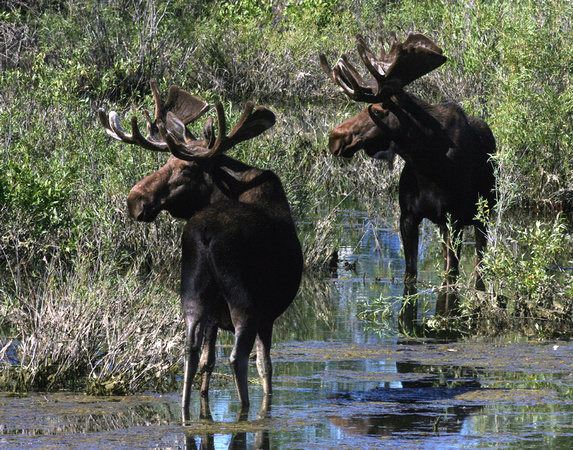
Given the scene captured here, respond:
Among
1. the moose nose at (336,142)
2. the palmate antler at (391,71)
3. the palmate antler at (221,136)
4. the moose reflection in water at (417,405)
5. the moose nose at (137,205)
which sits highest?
the palmate antler at (391,71)

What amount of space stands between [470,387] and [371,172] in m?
11.2

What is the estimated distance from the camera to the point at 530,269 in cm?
1055

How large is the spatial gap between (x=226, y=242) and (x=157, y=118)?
5.66 ft

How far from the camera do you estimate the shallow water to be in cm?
688

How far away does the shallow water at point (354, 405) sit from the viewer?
688cm

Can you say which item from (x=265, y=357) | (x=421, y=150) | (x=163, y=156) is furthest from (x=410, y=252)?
(x=265, y=357)

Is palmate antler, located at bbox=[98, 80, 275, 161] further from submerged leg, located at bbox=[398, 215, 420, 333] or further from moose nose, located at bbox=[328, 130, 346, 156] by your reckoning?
submerged leg, located at bbox=[398, 215, 420, 333]

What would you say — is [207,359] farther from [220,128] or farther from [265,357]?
[220,128]

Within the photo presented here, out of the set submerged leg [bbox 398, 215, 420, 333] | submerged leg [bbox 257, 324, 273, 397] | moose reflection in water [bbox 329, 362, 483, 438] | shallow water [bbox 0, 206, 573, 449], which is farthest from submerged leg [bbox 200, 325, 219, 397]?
submerged leg [bbox 398, 215, 420, 333]

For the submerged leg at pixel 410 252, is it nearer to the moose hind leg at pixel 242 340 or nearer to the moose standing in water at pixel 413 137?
the moose standing in water at pixel 413 137

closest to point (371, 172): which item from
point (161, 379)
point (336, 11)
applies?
point (161, 379)

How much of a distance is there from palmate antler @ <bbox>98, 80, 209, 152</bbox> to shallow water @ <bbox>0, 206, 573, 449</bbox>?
1.87 metres

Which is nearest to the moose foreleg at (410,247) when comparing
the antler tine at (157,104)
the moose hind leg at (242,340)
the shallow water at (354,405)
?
the shallow water at (354,405)

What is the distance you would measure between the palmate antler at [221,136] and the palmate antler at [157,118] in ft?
0.66
